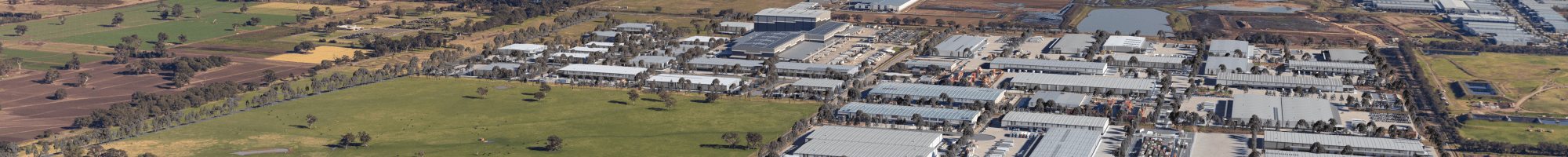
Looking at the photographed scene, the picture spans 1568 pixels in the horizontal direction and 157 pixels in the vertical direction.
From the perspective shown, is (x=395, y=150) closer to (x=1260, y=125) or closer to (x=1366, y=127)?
(x=1260, y=125)

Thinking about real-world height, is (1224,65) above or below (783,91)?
above

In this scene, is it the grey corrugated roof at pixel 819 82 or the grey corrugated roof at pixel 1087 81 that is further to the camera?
the grey corrugated roof at pixel 819 82

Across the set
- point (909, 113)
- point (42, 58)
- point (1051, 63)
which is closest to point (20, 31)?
point (42, 58)

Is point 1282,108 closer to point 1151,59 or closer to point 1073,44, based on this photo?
point 1151,59

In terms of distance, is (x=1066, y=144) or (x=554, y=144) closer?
(x=1066, y=144)

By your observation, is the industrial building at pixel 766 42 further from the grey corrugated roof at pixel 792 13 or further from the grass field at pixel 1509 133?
the grass field at pixel 1509 133

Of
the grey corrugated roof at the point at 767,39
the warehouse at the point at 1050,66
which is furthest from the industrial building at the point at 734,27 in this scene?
the warehouse at the point at 1050,66

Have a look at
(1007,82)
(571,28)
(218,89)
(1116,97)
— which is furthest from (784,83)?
(571,28)
